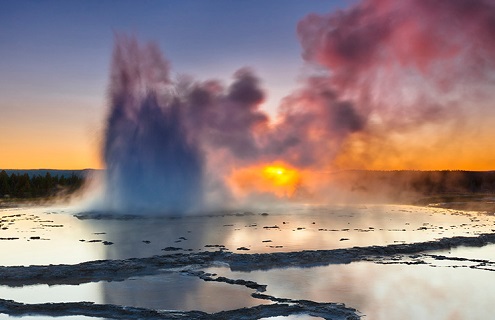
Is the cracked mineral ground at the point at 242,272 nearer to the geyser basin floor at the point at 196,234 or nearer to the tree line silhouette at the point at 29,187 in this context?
the geyser basin floor at the point at 196,234

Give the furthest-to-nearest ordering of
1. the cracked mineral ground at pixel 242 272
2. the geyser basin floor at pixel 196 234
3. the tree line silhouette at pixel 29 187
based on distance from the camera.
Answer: the tree line silhouette at pixel 29 187
the geyser basin floor at pixel 196 234
the cracked mineral ground at pixel 242 272

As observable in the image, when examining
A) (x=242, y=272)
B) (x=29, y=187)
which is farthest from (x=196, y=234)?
(x=29, y=187)

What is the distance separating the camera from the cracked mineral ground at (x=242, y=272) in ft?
28.6

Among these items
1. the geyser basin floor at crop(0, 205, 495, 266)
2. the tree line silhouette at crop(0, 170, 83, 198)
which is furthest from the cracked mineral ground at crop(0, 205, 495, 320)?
the tree line silhouette at crop(0, 170, 83, 198)

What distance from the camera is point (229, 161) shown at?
34.8 m

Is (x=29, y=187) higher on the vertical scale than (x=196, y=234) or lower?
higher

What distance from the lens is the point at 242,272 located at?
12.0m

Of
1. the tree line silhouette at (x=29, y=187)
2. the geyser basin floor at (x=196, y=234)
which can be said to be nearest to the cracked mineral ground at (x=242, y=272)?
the geyser basin floor at (x=196, y=234)

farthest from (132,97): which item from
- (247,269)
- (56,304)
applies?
(56,304)

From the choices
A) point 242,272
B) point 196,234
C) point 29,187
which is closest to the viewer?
point 242,272

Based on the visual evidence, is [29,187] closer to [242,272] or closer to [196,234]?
[196,234]

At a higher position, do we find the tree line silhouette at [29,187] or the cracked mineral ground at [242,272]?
the tree line silhouette at [29,187]

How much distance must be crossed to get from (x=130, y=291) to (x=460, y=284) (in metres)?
6.61

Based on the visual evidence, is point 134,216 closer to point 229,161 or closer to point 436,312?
point 229,161
